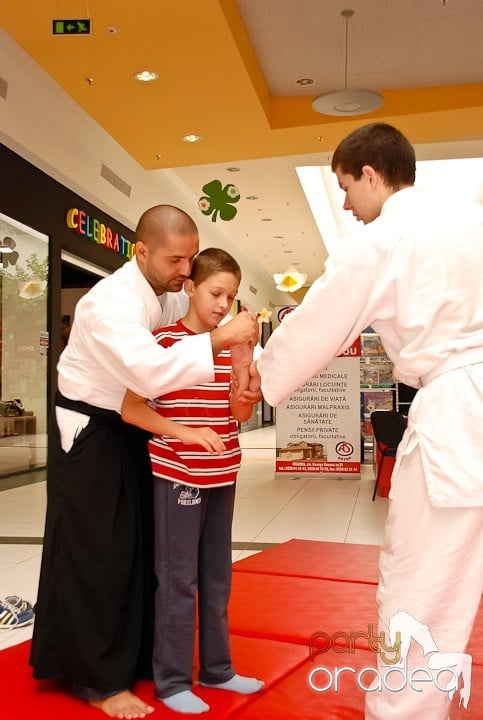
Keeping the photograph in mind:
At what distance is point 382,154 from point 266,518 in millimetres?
4249

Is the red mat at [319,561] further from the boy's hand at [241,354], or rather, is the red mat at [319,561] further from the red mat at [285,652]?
the boy's hand at [241,354]

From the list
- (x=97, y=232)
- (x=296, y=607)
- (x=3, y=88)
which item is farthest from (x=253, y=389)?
(x=97, y=232)

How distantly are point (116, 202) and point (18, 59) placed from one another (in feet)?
9.66

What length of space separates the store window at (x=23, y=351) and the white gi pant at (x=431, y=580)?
6837 millimetres

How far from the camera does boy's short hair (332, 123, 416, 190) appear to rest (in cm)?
181

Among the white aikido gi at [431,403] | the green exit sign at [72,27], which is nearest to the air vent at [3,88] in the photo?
the green exit sign at [72,27]

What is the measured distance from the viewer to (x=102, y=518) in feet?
7.22

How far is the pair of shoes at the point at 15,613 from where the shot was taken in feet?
9.87

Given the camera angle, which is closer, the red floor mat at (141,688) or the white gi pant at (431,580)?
the white gi pant at (431,580)

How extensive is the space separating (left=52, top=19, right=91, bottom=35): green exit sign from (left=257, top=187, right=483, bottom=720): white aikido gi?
4.48 meters

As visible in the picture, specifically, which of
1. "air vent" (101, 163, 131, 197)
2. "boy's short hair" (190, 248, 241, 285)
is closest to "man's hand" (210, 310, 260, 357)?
"boy's short hair" (190, 248, 241, 285)

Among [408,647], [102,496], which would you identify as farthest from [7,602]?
[408,647]

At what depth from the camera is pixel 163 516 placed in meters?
2.14

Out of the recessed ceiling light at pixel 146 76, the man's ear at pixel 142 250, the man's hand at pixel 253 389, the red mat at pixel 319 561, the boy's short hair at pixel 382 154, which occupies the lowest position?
the red mat at pixel 319 561
